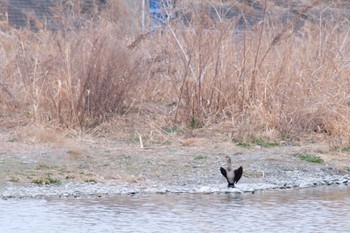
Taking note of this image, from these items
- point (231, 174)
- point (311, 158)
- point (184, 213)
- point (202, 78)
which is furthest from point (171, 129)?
point (184, 213)

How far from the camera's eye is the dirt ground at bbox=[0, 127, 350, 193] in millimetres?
10758

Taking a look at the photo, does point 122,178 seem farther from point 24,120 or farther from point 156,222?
point 24,120

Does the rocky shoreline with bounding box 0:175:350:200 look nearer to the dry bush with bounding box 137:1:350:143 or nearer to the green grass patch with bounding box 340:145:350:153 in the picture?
the green grass patch with bounding box 340:145:350:153

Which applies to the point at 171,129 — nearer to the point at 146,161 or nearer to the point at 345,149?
the point at 146,161

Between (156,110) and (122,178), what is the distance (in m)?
3.79

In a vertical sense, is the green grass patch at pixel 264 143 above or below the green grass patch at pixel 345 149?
above

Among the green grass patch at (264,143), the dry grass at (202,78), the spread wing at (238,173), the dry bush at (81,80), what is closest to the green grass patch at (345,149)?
the dry grass at (202,78)

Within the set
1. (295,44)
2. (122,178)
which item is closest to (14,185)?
(122,178)

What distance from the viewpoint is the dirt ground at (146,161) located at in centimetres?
1076

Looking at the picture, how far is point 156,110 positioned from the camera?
14398mm

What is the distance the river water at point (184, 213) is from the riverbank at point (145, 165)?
0.39m

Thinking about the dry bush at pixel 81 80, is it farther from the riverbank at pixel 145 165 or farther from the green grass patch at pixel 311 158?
the green grass patch at pixel 311 158

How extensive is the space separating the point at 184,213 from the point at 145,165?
2449mm

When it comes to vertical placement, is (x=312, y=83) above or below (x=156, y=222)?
above
